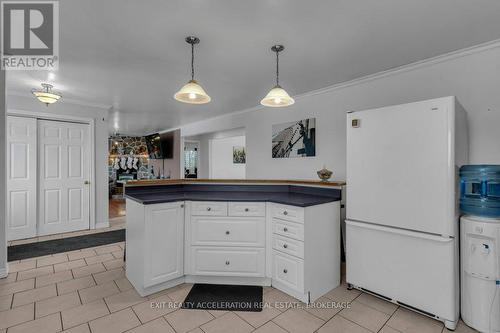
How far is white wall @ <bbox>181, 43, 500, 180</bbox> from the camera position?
7.63 feet

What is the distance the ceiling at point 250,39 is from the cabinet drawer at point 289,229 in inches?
66.7

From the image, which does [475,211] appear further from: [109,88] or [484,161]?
[109,88]

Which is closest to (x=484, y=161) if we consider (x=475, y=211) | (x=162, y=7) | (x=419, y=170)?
(x=475, y=211)

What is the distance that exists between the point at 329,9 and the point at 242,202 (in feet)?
5.83

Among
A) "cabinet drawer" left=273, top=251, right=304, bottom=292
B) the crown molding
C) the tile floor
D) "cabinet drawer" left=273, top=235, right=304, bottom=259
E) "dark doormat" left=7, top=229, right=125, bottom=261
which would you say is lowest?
the tile floor

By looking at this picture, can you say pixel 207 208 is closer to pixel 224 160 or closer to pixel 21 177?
pixel 21 177

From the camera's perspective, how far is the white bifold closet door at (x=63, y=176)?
13.8 ft

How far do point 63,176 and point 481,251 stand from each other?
5.64 metres

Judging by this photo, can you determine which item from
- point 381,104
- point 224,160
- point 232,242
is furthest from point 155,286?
point 224,160

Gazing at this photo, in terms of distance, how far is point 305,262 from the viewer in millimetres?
2191

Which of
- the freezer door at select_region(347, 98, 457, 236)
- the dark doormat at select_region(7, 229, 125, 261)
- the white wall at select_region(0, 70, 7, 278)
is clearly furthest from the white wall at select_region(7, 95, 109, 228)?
the freezer door at select_region(347, 98, 457, 236)

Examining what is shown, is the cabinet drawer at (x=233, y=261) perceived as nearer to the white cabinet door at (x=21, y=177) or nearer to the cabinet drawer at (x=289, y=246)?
the cabinet drawer at (x=289, y=246)

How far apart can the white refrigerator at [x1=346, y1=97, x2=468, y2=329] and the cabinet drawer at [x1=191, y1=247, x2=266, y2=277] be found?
90cm

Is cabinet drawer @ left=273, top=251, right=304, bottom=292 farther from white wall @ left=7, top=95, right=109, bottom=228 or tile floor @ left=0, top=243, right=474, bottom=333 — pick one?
white wall @ left=7, top=95, right=109, bottom=228
